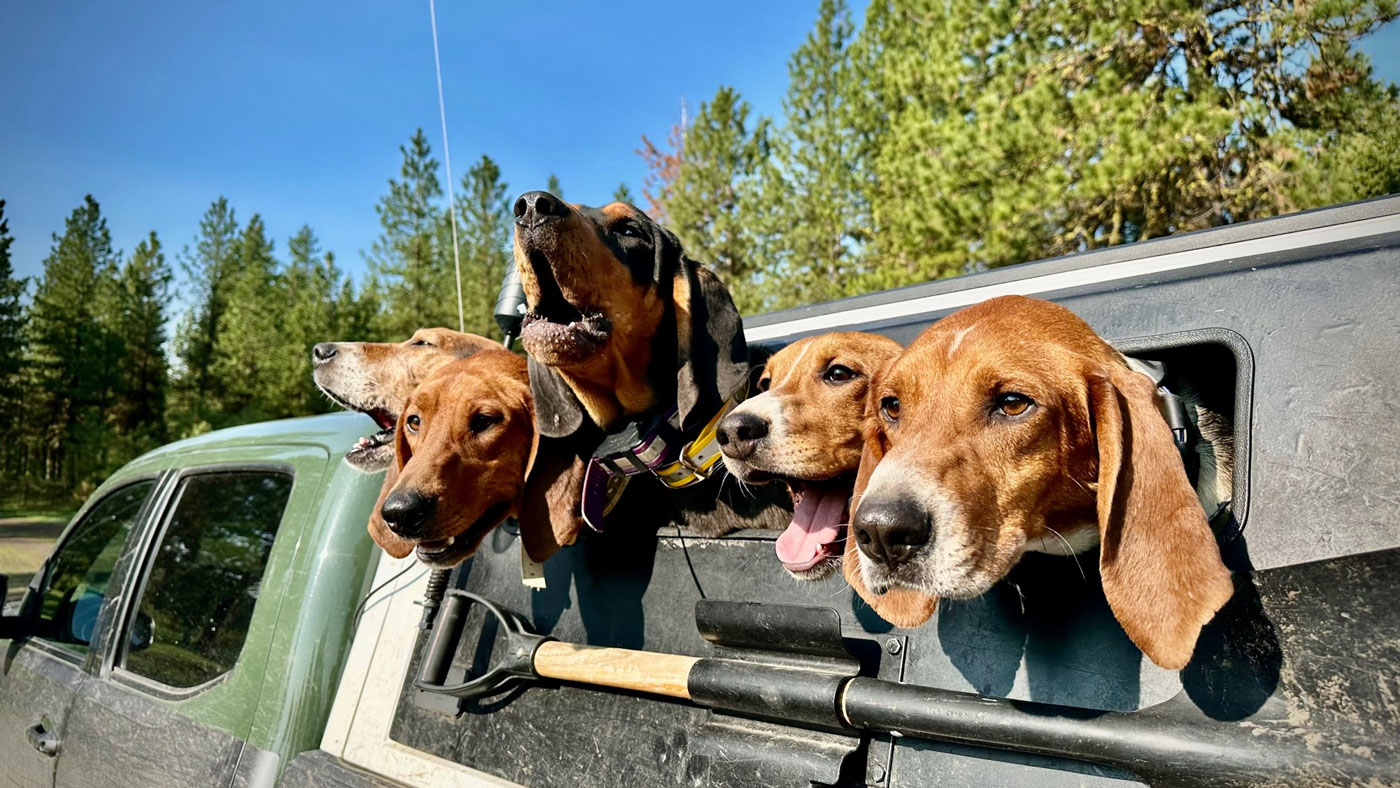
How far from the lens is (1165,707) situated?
1.42m

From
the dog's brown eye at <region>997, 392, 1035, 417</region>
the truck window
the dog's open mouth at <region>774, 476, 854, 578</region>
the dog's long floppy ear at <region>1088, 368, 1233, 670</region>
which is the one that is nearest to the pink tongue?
the dog's open mouth at <region>774, 476, 854, 578</region>

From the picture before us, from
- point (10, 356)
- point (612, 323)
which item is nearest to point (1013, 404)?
point (612, 323)

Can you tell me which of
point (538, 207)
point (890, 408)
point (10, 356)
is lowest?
point (10, 356)

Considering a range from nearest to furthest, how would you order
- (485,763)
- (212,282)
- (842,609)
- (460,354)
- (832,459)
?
1. (842,609)
2. (832,459)
3. (485,763)
4. (460,354)
5. (212,282)

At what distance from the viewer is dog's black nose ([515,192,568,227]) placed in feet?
8.66

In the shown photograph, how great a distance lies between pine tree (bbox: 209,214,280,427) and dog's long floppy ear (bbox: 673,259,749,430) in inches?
1799

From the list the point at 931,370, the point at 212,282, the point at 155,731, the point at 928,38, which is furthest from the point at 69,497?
the point at 931,370

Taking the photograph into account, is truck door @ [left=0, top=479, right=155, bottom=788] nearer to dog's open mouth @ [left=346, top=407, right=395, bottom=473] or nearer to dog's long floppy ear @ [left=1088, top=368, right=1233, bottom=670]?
dog's open mouth @ [left=346, top=407, right=395, bottom=473]

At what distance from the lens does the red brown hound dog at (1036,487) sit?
4.53ft

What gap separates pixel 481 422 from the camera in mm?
2809

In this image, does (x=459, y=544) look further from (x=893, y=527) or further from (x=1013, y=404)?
(x=1013, y=404)

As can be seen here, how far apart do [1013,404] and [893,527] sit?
13.2 inches

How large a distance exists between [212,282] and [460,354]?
60528mm

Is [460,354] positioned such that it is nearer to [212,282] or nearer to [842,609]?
[842,609]
